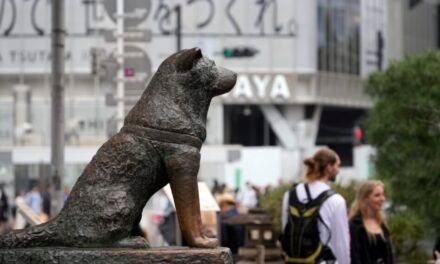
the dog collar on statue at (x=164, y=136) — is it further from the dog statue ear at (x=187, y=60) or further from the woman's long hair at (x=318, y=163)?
the woman's long hair at (x=318, y=163)

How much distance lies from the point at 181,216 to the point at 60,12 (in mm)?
7632

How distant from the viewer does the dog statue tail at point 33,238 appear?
22.6ft

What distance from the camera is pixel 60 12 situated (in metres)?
14.2

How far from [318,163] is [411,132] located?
231 inches

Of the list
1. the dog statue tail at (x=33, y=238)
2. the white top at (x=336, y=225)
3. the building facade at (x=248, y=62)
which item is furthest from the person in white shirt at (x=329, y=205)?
the building facade at (x=248, y=62)

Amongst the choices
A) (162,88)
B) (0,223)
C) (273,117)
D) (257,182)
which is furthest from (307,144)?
(162,88)

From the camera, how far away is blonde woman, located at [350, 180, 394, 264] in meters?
10.4

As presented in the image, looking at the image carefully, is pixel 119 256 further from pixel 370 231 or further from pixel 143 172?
pixel 370 231

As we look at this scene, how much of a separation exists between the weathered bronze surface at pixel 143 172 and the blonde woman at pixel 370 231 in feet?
11.8

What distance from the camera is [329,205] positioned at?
9.96 m

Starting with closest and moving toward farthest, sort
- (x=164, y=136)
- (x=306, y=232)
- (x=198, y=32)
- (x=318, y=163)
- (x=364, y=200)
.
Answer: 1. (x=164, y=136)
2. (x=306, y=232)
3. (x=318, y=163)
4. (x=364, y=200)
5. (x=198, y=32)

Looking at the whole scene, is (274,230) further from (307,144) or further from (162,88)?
(307,144)

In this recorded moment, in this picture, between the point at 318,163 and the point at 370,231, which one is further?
the point at 370,231

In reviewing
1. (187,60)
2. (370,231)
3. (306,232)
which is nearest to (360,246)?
(370,231)
